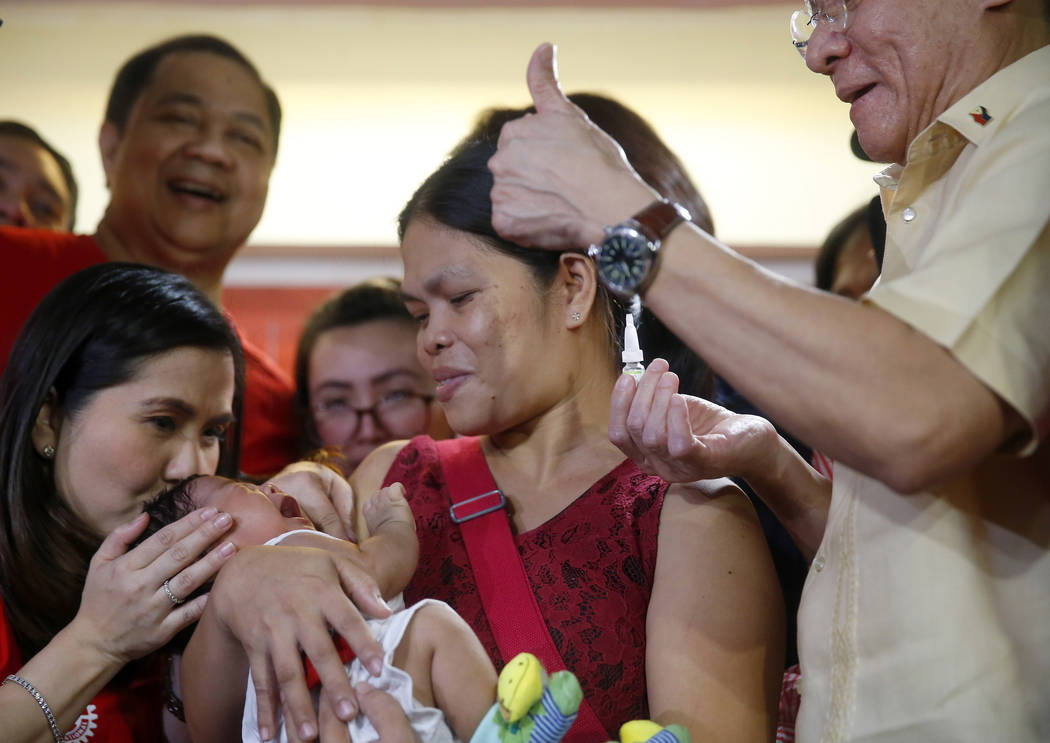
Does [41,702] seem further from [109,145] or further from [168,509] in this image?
[109,145]

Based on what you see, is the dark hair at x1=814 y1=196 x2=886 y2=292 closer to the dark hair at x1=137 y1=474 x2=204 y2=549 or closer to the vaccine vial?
the vaccine vial

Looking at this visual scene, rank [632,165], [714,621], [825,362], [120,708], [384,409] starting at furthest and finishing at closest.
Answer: [384,409] < [632,165] < [120,708] < [714,621] < [825,362]

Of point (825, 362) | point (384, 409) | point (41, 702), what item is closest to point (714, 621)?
point (825, 362)

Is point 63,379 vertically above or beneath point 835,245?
beneath

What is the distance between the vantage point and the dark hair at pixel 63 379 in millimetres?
1833

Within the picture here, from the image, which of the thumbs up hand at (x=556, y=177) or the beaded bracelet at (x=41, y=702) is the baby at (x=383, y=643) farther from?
the thumbs up hand at (x=556, y=177)

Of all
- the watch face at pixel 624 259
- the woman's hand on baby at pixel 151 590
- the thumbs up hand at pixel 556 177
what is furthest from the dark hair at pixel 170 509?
the watch face at pixel 624 259

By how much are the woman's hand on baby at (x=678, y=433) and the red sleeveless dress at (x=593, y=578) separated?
5.9 inches

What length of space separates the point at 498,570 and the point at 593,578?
152mm

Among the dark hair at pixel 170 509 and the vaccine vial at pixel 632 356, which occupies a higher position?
the vaccine vial at pixel 632 356

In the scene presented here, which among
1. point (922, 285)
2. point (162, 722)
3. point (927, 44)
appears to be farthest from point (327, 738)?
point (927, 44)

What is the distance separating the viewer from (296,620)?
4.62 feet

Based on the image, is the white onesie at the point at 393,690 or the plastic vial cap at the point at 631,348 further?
the plastic vial cap at the point at 631,348

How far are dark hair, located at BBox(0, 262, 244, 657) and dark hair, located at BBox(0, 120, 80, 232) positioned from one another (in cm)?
140
